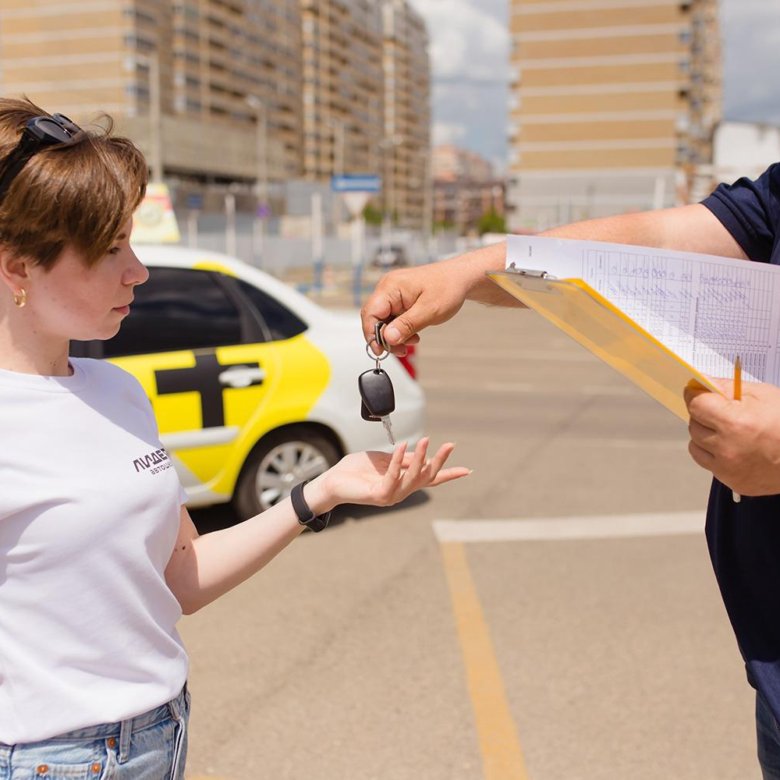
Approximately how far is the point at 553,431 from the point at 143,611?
7.48 meters

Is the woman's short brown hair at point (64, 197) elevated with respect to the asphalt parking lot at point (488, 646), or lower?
elevated

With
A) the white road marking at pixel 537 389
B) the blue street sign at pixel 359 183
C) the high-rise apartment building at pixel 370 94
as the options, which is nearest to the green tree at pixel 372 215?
the high-rise apartment building at pixel 370 94

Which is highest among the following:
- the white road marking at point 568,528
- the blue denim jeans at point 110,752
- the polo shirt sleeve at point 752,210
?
the polo shirt sleeve at point 752,210

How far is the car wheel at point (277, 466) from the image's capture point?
5543mm

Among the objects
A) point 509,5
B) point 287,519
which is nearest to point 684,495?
point 287,519

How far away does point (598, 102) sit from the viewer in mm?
86938

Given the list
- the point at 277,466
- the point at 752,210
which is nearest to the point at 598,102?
the point at 277,466

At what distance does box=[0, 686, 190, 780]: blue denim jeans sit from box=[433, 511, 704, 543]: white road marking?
397 centimetres

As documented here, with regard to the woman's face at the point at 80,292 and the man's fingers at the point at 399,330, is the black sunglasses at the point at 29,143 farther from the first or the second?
the man's fingers at the point at 399,330

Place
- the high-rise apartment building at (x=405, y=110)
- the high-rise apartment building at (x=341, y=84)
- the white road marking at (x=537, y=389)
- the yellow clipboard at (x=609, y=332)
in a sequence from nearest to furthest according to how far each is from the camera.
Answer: the yellow clipboard at (x=609, y=332) < the white road marking at (x=537, y=389) < the high-rise apartment building at (x=341, y=84) < the high-rise apartment building at (x=405, y=110)

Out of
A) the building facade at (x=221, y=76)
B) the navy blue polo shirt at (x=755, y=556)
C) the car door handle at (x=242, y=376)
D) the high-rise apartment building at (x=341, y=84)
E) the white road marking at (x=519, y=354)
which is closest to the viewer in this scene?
the navy blue polo shirt at (x=755, y=556)

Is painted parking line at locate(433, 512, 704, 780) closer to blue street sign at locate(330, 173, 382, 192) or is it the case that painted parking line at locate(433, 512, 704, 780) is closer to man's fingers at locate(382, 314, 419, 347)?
man's fingers at locate(382, 314, 419, 347)

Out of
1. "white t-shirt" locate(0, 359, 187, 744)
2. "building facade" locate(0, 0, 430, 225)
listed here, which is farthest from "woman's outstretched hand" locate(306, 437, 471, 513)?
"building facade" locate(0, 0, 430, 225)

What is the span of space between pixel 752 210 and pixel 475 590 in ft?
10.8
